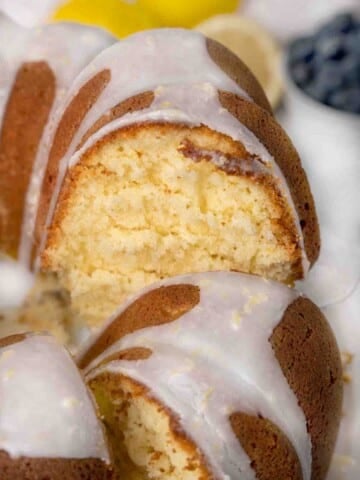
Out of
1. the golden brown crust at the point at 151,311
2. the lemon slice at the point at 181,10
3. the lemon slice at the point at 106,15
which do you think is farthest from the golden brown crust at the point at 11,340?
the lemon slice at the point at 181,10

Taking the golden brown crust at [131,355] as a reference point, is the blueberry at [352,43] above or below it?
above

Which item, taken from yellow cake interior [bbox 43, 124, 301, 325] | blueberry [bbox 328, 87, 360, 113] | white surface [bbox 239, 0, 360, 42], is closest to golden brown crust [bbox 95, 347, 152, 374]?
yellow cake interior [bbox 43, 124, 301, 325]

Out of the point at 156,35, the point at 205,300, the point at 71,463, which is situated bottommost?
the point at 71,463

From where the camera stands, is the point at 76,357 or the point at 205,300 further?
→ the point at 76,357

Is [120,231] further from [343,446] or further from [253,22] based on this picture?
[253,22]

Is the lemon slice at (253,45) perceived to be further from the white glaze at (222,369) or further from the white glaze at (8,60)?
the white glaze at (222,369)

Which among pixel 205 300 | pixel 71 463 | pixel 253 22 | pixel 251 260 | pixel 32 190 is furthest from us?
pixel 253 22

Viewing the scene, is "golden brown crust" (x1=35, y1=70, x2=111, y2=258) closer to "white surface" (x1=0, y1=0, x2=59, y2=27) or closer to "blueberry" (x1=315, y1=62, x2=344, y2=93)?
"white surface" (x1=0, y1=0, x2=59, y2=27)

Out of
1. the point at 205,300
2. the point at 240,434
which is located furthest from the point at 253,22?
the point at 240,434
